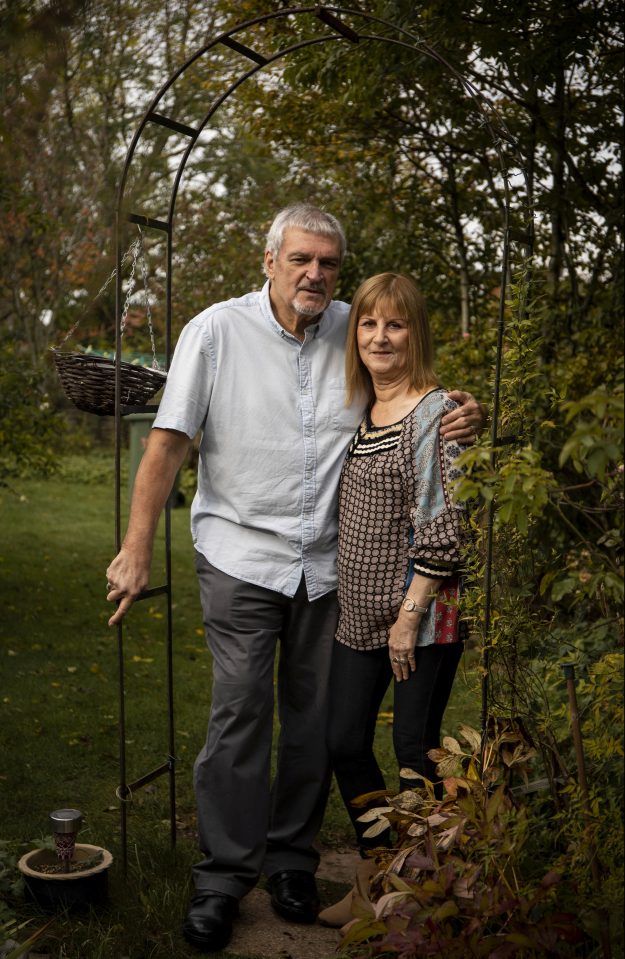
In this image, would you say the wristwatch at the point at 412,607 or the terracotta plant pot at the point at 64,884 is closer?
the wristwatch at the point at 412,607

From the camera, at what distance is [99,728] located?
4.88 metres

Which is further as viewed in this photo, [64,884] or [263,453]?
[263,453]

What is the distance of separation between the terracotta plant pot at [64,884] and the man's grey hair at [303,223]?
6.06ft

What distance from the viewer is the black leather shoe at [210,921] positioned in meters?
2.77

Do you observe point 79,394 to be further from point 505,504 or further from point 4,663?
point 4,663

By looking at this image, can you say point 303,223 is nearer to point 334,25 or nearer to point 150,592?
point 334,25

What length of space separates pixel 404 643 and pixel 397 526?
0.31 m

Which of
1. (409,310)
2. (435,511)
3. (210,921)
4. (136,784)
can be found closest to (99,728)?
(136,784)

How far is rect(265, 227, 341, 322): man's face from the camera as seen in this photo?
292 centimetres

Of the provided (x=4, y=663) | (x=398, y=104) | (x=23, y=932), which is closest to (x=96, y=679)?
(x=4, y=663)

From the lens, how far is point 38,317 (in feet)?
36.0

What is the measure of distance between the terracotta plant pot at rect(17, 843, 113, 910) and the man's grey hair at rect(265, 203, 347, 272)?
1.85 m

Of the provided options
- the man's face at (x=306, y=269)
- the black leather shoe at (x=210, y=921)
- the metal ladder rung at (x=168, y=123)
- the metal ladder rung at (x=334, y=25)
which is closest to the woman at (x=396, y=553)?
the man's face at (x=306, y=269)

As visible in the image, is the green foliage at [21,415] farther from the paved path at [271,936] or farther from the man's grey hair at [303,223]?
the paved path at [271,936]
